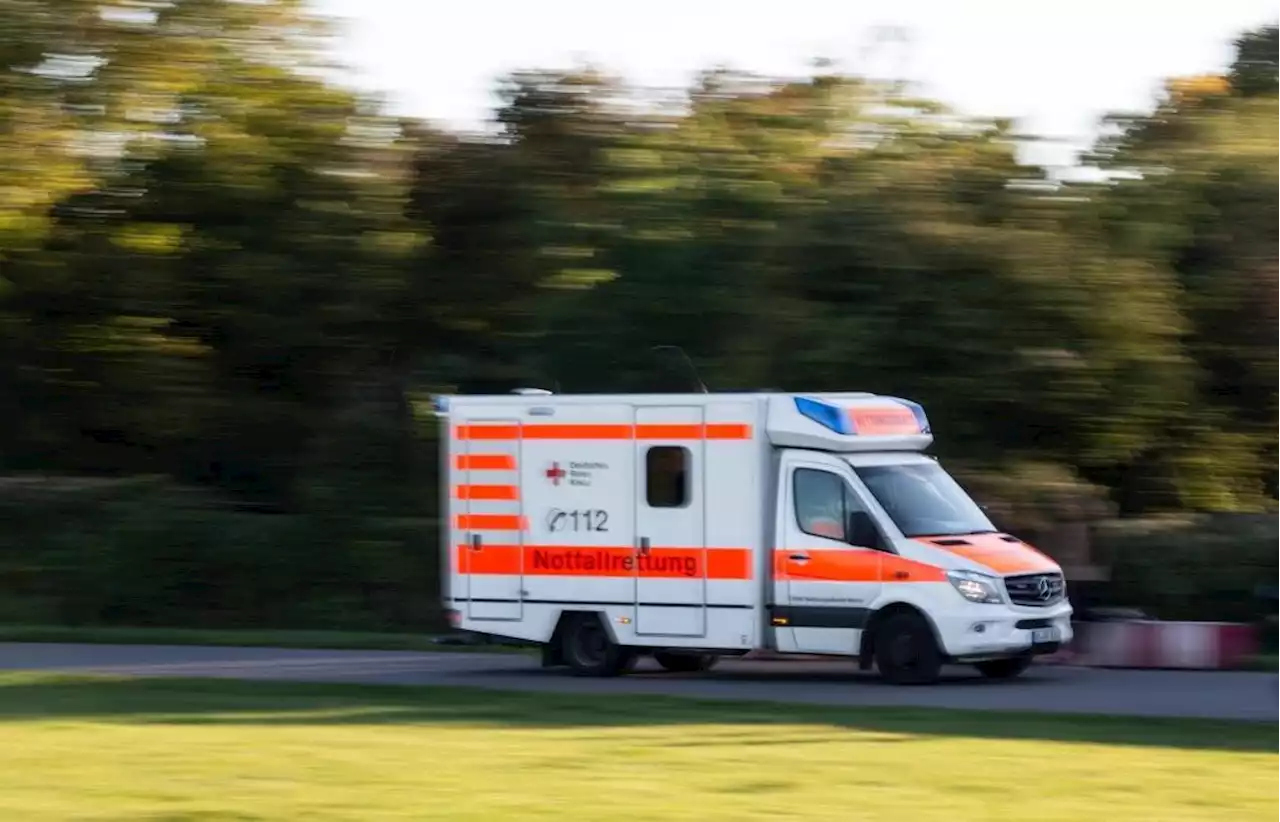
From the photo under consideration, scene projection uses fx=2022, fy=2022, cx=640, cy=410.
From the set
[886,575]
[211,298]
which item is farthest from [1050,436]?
[211,298]

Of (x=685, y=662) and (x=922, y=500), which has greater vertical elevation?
(x=922, y=500)

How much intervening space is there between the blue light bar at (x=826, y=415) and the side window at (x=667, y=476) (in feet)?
3.85

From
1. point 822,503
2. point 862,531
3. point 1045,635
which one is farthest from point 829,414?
point 1045,635

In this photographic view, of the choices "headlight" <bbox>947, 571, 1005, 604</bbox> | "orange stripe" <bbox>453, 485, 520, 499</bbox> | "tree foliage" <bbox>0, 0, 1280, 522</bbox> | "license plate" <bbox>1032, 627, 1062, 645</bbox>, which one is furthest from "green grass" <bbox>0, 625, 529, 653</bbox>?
"license plate" <bbox>1032, 627, 1062, 645</bbox>

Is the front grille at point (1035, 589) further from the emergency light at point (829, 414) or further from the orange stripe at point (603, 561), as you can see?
the orange stripe at point (603, 561)

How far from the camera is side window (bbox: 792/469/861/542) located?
60.7ft

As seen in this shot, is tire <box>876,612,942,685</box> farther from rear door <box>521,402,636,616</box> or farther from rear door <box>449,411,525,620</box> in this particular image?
rear door <box>449,411,525,620</box>

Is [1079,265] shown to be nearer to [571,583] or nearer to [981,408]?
[981,408]

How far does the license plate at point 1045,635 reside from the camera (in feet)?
60.2

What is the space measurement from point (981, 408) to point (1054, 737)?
9.62m

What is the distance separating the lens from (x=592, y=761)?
12656 mm

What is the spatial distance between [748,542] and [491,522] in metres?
2.74

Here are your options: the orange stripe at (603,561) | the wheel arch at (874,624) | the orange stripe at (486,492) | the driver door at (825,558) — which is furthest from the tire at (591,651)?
the wheel arch at (874,624)

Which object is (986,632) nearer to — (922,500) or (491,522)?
(922,500)
